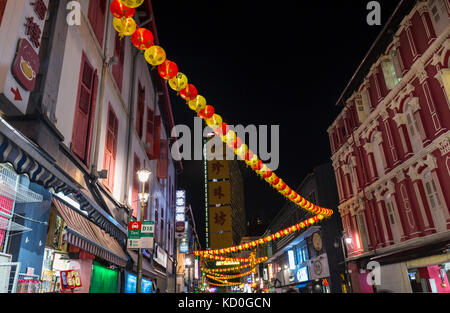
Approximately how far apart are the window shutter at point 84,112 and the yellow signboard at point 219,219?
188 feet

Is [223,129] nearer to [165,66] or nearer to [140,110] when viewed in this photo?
[165,66]

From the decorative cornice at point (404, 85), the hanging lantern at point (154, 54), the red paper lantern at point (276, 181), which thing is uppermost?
the decorative cornice at point (404, 85)

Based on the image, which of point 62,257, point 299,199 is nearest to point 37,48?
point 62,257

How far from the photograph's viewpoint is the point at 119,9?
290 inches

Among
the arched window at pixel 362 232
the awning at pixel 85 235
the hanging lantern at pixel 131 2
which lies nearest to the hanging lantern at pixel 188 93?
the hanging lantern at pixel 131 2

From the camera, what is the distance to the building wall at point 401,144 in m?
16.0

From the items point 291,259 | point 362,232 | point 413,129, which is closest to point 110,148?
point 413,129

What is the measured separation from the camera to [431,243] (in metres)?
15.7

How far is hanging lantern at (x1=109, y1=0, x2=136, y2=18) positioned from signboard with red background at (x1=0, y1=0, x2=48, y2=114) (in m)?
1.62

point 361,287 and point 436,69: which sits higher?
point 436,69

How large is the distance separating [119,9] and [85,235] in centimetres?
595

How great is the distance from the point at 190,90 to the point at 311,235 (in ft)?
98.0

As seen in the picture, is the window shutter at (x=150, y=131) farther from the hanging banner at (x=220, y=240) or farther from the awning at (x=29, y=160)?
the hanging banner at (x=220, y=240)
